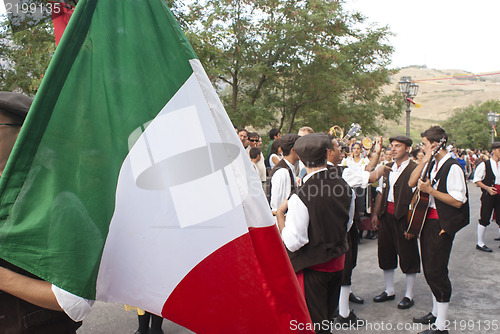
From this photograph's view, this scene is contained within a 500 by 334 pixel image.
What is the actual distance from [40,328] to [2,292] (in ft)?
0.70

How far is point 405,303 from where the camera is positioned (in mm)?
4684

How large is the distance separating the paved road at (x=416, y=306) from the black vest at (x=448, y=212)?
114 centimetres

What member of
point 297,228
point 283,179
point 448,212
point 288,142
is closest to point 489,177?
point 448,212

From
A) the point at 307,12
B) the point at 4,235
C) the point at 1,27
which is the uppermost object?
the point at 307,12

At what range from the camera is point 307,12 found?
1411 cm

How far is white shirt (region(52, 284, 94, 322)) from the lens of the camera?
1.23 meters

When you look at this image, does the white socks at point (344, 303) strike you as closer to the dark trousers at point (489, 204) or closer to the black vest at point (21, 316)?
the black vest at point (21, 316)

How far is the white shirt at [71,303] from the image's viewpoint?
123cm

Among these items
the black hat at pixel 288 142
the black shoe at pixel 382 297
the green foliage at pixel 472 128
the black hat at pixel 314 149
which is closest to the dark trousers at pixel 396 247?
the black shoe at pixel 382 297

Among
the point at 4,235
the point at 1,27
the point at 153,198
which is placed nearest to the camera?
the point at 4,235

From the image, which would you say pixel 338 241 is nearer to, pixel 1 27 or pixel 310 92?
pixel 1 27

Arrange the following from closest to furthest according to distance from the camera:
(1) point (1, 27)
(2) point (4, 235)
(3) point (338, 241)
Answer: (2) point (4, 235)
(3) point (338, 241)
(1) point (1, 27)

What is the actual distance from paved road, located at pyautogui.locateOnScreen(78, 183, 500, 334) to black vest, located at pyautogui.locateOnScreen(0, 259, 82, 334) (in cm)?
284

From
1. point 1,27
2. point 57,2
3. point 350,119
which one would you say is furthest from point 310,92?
point 57,2
